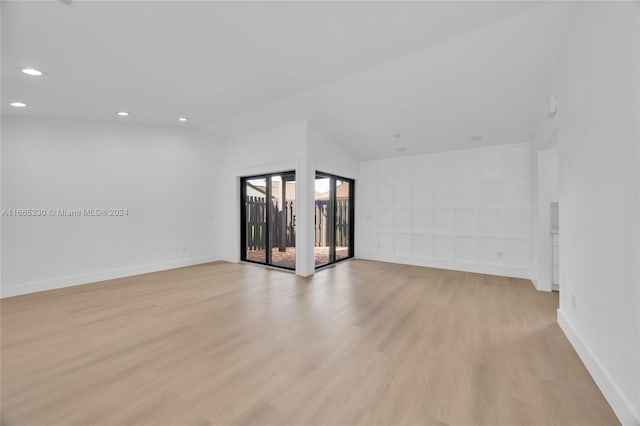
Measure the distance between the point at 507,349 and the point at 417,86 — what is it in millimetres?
3160

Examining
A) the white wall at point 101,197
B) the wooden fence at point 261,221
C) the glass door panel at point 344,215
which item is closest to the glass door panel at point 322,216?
the glass door panel at point 344,215

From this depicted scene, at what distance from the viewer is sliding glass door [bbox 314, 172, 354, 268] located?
569cm

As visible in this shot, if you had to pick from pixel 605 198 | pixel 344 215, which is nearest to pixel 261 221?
pixel 344 215

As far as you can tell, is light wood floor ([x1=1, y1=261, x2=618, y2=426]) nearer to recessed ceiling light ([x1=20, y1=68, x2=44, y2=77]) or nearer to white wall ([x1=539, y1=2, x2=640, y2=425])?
white wall ([x1=539, y1=2, x2=640, y2=425])

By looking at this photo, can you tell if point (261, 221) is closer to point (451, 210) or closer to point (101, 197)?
point (101, 197)

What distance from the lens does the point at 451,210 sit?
5324mm

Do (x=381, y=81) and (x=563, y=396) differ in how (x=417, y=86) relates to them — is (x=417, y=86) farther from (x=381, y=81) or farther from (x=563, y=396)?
(x=563, y=396)

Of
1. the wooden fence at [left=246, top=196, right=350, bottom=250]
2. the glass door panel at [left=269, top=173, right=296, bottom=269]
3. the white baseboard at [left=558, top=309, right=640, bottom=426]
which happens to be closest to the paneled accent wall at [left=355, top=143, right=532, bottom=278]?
the wooden fence at [left=246, top=196, right=350, bottom=250]

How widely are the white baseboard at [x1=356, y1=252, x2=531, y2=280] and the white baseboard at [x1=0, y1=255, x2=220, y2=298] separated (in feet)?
13.2

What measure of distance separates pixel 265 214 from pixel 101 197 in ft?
9.30

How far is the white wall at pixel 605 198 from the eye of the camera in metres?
1.44

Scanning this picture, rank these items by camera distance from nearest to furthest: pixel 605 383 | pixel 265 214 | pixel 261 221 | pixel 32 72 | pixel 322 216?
1. pixel 605 383
2. pixel 32 72
3. pixel 265 214
4. pixel 261 221
5. pixel 322 216

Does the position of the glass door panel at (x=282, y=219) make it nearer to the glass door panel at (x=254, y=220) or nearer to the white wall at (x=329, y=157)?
the glass door panel at (x=254, y=220)

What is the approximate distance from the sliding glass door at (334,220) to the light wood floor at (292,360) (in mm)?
2105
